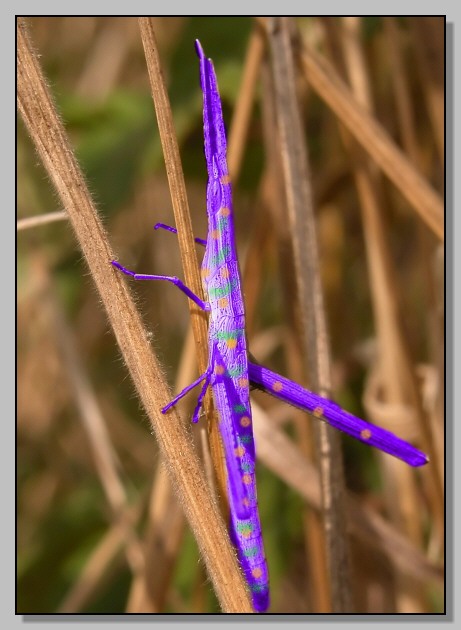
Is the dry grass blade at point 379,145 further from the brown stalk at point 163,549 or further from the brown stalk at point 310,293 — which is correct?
the brown stalk at point 163,549

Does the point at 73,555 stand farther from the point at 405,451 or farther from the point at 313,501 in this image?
the point at 405,451

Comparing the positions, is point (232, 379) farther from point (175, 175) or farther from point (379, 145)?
point (379, 145)

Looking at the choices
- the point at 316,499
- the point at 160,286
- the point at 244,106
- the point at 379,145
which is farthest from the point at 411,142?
the point at 160,286

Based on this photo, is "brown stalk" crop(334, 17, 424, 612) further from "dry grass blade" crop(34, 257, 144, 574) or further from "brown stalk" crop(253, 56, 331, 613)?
"dry grass blade" crop(34, 257, 144, 574)

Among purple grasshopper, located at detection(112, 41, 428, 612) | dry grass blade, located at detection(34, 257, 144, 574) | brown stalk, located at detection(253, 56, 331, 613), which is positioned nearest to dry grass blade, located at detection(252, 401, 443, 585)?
brown stalk, located at detection(253, 56, 331, 613)

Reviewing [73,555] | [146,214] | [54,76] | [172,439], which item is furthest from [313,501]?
[54,76]
